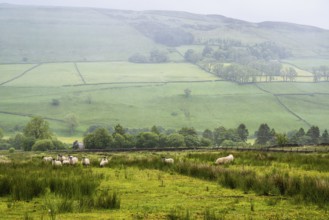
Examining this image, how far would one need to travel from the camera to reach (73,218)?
996cm

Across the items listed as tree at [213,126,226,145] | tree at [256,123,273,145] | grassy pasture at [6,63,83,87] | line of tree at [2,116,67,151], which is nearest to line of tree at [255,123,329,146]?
tree at [256,123,273,145]

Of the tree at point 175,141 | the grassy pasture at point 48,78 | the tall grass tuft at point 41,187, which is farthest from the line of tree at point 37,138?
the grassy pasture at point 48,78

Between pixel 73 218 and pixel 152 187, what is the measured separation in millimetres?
5542

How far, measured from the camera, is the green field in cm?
13912

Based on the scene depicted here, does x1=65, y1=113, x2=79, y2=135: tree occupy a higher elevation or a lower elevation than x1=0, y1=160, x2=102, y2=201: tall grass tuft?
lower

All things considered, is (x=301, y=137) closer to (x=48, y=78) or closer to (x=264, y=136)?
(x=264, y=136)

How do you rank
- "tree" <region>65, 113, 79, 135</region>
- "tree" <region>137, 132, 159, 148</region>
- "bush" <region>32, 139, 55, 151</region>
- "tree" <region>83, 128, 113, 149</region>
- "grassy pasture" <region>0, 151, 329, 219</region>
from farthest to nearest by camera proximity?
1. "tree" <region>65, 113, 79, 135</region>
2. "tree" <region>137, 132, 159, 148</region>
3. "tree" <region>83, 128, 113, 149</region>
4. "bush" <region>32, 139, 55, 151</region>
5. "grassy pasture" <region>0, 151, 329, 219</region>

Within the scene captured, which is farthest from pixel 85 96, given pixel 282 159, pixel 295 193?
pixel 295 193

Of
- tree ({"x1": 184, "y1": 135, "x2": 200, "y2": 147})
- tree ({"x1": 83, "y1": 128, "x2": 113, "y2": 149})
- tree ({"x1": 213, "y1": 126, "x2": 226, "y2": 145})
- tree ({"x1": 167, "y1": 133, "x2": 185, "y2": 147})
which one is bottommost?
tree ({"x1": 213, "y1": 126, "x2": 226, "y2": 145})

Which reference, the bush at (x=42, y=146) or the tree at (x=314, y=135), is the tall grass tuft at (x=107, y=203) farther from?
the tree at (x=314, y=135)

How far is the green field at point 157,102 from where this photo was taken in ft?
456

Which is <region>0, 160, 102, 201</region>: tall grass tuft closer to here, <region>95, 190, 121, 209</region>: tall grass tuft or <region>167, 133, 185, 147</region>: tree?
<region>95, 190, 121, 209</region>: tall grass tuft

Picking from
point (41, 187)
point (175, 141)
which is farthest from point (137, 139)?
point (41, 187)

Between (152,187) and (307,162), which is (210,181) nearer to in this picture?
(152,187)
